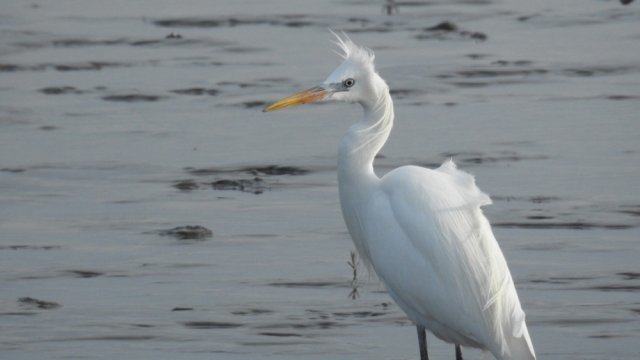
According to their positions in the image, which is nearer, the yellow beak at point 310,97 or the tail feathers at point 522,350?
the tail feathers at point 522,350

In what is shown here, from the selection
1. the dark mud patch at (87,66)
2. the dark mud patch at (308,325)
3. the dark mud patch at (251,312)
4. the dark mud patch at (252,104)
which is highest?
the dark mud patch at (87,66)

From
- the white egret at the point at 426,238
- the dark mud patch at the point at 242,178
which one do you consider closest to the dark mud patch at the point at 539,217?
the dark mud patch at the point at 242,178

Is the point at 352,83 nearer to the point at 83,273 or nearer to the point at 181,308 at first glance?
the point at 181,308

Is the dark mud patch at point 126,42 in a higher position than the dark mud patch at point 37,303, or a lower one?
higher

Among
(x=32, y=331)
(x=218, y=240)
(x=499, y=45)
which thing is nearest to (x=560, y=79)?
(x=499, y=45)

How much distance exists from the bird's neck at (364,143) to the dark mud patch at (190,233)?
241cm

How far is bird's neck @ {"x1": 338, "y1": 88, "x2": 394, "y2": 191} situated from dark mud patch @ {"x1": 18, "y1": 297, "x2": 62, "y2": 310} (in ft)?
6.31

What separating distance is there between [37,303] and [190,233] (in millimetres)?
1604

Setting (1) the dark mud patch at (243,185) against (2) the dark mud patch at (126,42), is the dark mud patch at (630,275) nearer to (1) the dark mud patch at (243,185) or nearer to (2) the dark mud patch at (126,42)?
(1) the dark mud patch at (243,185)

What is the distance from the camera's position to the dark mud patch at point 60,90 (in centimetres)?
1552

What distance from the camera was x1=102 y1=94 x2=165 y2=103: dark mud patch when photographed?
49.6ft

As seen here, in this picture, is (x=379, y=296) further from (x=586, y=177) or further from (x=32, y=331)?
(x=586, y=177)

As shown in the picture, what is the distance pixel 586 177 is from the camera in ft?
39.0

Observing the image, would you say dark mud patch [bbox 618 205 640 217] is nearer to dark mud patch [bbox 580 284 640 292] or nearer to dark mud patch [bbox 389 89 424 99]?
dark mud patch [bbox 580 284 640 292]
